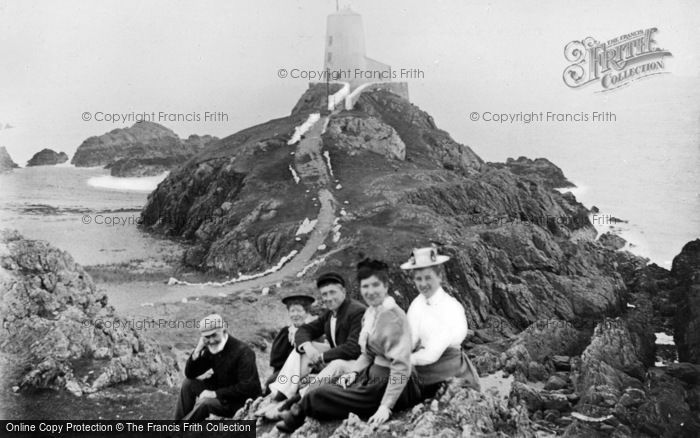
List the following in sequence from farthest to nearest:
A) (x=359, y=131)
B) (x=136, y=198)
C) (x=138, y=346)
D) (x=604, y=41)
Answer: (x=359, y=131) → (x=136, y=198) → (x=604, y=41) → (x=138, y=346)

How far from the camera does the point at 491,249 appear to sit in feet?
38.1

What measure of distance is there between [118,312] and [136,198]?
2.09m

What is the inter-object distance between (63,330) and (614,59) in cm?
932

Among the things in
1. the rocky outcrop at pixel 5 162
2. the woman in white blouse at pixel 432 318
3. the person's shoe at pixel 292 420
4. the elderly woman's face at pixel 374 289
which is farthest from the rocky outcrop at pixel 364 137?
the person's shoe at pixel 292 420

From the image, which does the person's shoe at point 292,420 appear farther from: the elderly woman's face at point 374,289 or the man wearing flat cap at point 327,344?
the elderly woman's face at point 374,289

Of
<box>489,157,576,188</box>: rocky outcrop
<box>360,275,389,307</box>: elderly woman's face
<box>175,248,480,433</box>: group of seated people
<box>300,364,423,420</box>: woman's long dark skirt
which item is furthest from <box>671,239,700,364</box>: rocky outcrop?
<box>360,275,389,307</box>: elderly woman's face

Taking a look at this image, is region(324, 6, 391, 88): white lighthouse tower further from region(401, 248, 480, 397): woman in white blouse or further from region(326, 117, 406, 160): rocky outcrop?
region(401, 248, 480, 397): woman in white blouse

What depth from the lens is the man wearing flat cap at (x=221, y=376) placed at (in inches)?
345

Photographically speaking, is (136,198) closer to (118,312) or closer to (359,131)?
(118,312)

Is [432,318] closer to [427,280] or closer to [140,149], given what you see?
[427,280]

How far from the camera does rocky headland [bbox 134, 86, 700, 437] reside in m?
10.6

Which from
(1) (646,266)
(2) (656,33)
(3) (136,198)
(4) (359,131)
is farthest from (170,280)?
(2) (656,33)

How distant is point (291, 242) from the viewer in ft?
38.1

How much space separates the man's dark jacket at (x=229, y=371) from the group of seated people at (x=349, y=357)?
1cm
